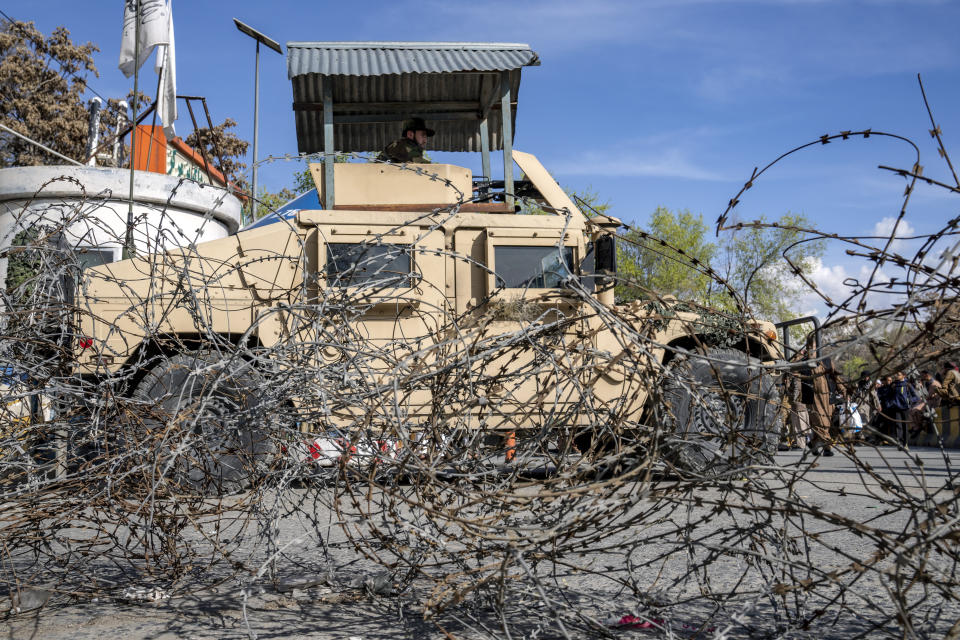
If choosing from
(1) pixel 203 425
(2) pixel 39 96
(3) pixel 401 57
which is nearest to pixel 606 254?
(3) pixel 401 57

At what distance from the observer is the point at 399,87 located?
688 cm

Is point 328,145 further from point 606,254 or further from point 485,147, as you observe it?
point 606,254

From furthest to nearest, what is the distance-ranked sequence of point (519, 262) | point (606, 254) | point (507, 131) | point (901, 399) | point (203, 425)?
point (901, 399) → point (507, 131) → point (519, 262) → point (606, 254) → point (203, 425)

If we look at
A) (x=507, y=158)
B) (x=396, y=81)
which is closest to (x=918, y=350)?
(x=507, y=158)

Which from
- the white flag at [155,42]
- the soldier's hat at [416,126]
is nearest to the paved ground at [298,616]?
the soldier's hat at [416,126]

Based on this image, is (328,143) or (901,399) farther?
(901,399)

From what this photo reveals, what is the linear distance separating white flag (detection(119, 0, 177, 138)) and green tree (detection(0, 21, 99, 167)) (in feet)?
45.4

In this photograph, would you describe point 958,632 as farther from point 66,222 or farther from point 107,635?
point 66,222

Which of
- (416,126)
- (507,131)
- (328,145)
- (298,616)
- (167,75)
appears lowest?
(298,616)

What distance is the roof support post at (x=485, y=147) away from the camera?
24.2 feet

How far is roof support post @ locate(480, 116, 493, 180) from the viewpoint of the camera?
24.2 feet

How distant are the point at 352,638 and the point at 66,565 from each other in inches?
54.9

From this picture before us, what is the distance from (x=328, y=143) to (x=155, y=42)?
6.37 m

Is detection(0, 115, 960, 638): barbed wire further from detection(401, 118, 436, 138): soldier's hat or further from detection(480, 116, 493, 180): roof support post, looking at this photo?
detection(480, 116, 493, 180): roof support post
